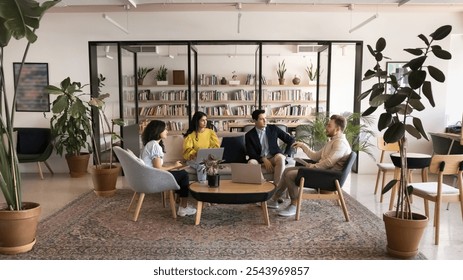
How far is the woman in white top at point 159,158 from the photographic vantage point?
185 inches

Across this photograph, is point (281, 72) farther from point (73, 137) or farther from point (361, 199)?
point (73, 137)

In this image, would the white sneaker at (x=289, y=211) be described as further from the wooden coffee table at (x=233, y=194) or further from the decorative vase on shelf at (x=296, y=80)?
the decorative vase on shelf at (x=296, y=80)

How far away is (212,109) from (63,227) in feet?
19.0

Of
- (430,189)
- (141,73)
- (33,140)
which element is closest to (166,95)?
(141,73)

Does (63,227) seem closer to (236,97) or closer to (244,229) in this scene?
(244,229)

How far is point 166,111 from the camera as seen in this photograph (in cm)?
934

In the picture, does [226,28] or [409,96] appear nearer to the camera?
[409,96]

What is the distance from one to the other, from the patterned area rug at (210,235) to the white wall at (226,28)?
3.50 m

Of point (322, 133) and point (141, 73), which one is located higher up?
point (141, 73)

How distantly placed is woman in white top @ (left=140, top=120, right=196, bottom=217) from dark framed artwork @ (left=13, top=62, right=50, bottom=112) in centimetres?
377

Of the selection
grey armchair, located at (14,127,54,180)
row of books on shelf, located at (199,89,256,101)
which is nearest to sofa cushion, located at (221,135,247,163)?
grey armchair, located at (14,127,54,180)

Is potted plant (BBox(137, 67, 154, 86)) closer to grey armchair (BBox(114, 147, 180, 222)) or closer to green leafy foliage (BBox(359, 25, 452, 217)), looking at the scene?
grey armchair (BBox(114, 147, 180, 222))

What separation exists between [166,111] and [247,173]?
519cm
